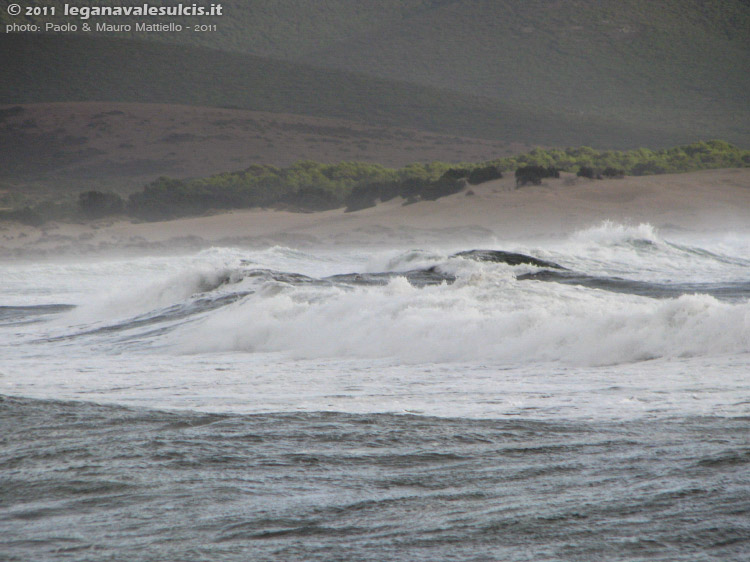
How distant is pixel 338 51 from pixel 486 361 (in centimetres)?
10452

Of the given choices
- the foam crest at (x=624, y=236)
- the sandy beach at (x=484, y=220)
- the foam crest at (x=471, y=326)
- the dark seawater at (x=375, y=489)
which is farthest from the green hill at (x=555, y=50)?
the dark seawater at (x=375, y=489)

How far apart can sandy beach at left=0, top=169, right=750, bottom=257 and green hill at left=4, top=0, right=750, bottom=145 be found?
47.7 m

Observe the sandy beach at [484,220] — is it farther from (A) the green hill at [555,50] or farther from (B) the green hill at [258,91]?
(A) the green hill at [555,50]

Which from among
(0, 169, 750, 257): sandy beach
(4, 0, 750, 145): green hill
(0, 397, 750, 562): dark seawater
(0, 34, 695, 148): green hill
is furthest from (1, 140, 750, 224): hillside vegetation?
(0, 397, 750, 562): dark seawater

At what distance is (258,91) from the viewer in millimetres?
90125

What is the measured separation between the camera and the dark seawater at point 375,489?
13.3 ft

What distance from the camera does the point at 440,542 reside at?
13.4 ft

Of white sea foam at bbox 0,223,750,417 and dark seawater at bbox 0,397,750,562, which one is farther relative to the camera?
white sea foam at bbox 0,223,750,417

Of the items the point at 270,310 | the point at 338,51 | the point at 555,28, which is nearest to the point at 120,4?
the point at 338,51

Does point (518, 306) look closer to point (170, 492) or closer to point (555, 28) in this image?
point (170, 492)

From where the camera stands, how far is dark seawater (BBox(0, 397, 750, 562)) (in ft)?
13.3

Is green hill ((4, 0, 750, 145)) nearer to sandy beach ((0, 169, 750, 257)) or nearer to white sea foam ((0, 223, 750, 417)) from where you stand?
sandy beach ((0, 169, 750, 257))

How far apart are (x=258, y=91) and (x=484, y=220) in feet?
184

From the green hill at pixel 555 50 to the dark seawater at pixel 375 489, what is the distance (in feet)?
277
